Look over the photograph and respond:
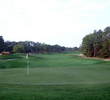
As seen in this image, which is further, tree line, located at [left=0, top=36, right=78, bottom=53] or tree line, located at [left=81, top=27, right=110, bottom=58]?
tree line, located at [left=0, top=36, right=78, bottom=53]

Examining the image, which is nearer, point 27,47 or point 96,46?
point 96,46

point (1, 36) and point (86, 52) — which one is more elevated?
point (1, 36)

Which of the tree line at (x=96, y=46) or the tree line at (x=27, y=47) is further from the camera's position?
the tree line at (x=27, y=47)

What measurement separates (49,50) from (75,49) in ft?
95.2

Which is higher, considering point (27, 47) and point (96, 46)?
point (27, 47)

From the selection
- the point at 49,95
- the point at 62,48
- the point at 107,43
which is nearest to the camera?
the point at 49,95

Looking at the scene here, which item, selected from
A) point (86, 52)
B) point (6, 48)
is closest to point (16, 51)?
point (6, 48)

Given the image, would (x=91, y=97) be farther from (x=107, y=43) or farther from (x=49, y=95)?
A: (x=107, y=43)

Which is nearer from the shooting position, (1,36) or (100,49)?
(100,49)

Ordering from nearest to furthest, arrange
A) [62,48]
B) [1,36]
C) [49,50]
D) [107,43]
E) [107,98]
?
[107,98] < [107,43] < [1,36] < [49,50] < [62,48]

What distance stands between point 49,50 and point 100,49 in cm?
6156

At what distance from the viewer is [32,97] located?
25.3ft

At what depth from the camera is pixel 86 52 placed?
204ft

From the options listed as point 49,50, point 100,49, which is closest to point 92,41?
point 100,49
